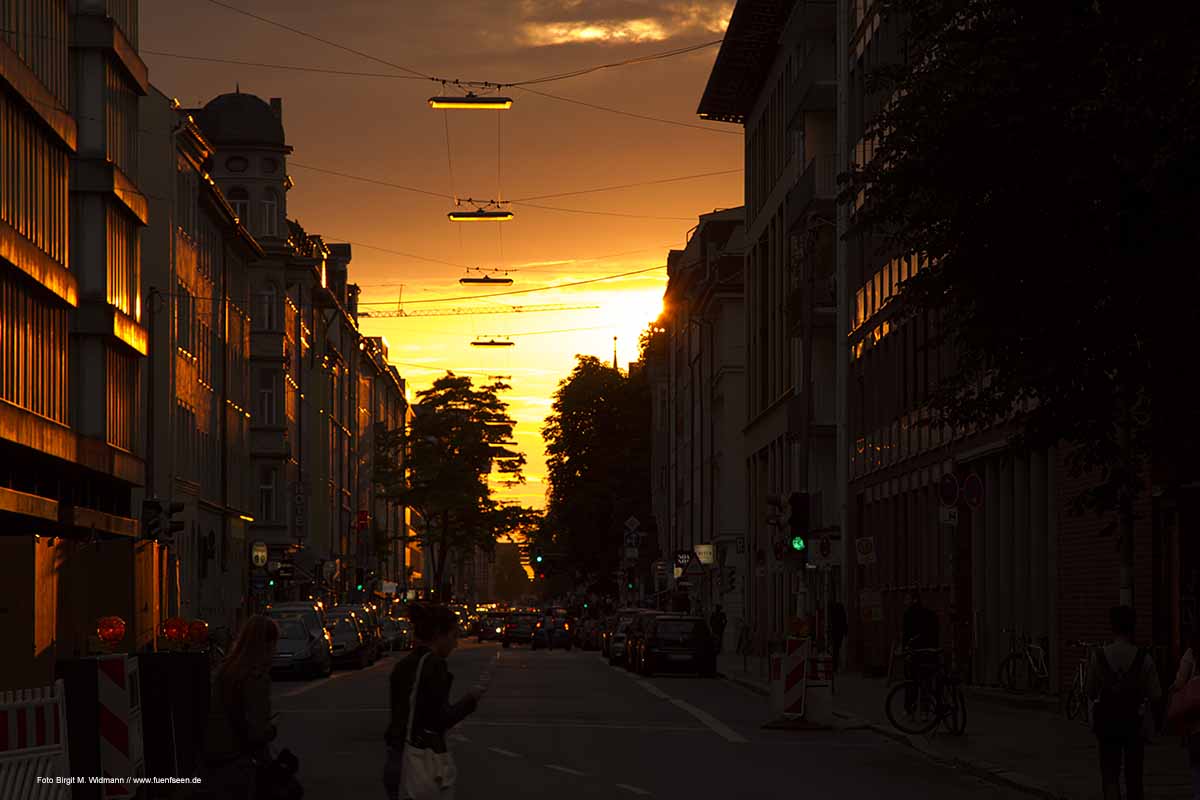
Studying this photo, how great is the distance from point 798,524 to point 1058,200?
2149 cm

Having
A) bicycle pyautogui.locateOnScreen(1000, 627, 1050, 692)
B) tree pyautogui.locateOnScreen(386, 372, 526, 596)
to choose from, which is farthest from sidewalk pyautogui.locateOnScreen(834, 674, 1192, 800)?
tree pyautogui.locateOnScreen(386, 372, 526, 596)

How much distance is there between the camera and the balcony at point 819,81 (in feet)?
202

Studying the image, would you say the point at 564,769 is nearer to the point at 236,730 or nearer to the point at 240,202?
the point at 236,730

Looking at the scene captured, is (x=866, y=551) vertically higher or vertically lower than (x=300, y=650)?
higher

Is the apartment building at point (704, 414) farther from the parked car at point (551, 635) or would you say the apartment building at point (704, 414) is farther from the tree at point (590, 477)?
the parked car at point (551, 635)

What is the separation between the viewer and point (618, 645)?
212ft

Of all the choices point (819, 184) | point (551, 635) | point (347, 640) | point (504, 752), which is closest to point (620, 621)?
point (347, 640)

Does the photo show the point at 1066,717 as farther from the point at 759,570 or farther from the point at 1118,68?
the point at 759,570

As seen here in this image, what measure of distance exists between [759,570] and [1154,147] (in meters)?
54.1

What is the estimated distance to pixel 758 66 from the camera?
75.4m

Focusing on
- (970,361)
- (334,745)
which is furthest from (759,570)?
(970,361)

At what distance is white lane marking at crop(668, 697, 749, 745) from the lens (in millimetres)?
28375

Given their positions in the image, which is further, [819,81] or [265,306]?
[265,306]

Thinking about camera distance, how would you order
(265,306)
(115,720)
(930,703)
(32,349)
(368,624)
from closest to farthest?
(115,720) < (930,703) < (32,349) < (368,624) < (265,306)
